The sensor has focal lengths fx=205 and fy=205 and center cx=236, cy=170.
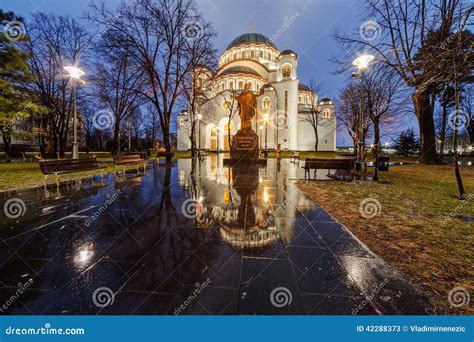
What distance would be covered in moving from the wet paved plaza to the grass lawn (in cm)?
34

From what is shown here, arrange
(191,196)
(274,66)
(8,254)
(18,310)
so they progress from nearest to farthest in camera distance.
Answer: (18,310) → (8,254) → (191,196) → (274,66)

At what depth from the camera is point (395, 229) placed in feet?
14.5

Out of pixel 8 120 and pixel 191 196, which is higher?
pixel 8 120

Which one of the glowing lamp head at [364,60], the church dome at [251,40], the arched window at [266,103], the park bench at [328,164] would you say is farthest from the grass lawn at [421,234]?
the church dome at [251,40]

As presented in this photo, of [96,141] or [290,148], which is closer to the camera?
[290,148]

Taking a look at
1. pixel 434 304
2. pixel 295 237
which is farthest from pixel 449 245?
pixel 295 237

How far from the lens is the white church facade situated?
2056 inches

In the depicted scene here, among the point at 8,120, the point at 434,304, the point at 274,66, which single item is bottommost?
the point at 434,304

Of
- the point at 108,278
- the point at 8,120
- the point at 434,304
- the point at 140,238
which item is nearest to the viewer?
the point at 434,304

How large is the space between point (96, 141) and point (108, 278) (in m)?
75.3

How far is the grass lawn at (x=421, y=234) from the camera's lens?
2.71m

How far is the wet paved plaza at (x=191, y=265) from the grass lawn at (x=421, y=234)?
0.34m

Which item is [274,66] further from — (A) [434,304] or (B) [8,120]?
(A) [434,304]

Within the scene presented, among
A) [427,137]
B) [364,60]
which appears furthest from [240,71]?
[364,60]
